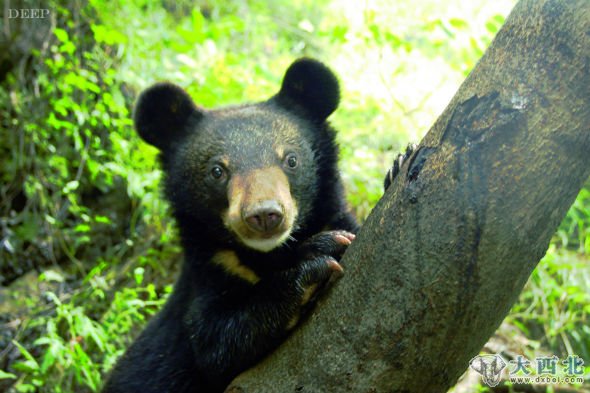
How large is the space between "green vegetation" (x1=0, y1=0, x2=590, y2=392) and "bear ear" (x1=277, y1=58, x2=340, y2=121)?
2.12 m

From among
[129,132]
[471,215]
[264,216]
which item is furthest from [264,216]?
[129,132]

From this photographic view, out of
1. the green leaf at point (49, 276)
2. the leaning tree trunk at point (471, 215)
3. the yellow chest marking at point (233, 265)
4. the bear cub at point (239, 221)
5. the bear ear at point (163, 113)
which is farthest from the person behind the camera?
the green leaf at point (49, 276)

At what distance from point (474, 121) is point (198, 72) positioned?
17.7ft

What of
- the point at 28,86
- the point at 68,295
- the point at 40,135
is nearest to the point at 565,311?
the point at 68,295

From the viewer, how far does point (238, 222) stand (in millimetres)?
2936

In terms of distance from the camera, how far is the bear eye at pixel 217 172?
3.28 metres

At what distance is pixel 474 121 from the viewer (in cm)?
177

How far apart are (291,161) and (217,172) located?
0.43 m

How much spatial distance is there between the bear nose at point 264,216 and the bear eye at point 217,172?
1.73 ft

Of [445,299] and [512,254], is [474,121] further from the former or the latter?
[445,299]

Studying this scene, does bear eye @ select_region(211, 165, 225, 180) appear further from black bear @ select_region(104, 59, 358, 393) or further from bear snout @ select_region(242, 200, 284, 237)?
bear snout @ select_region(242, 200, 284, 237)

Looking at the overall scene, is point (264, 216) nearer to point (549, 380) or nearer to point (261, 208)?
point (261, 208)

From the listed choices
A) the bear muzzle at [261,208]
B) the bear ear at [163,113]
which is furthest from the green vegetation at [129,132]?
the bear muzzle at [261,208]

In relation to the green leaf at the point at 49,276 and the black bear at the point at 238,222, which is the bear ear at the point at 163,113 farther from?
the green leaf at the point at 49,276
